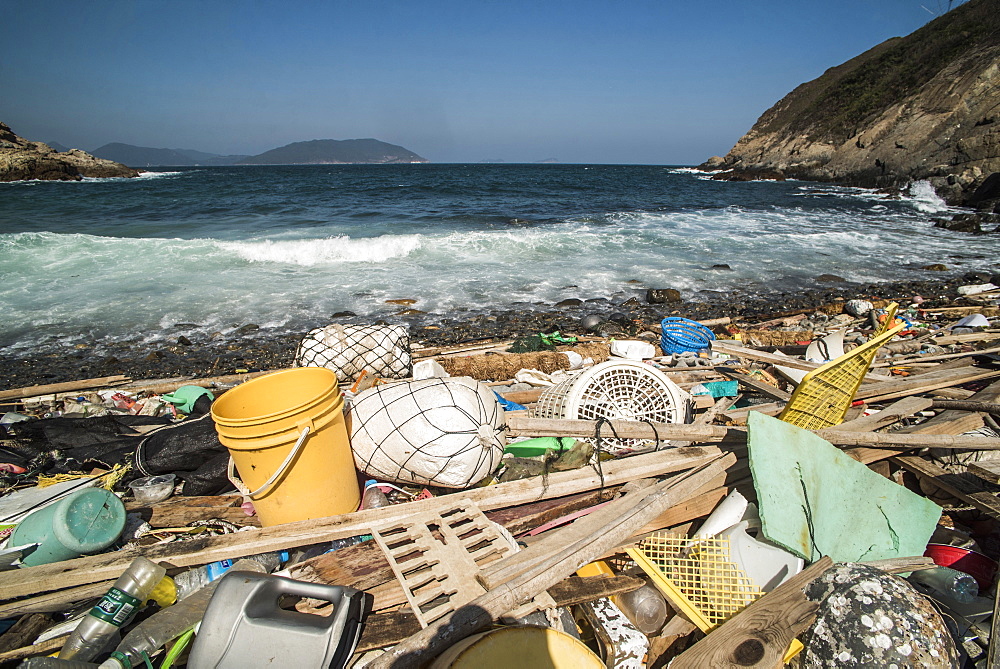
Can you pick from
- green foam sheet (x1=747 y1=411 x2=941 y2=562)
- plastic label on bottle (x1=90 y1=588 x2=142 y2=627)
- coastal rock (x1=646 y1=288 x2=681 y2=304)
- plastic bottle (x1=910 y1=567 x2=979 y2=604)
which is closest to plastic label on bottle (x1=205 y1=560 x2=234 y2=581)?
plastic label on bottle (x1=90 y1=588 x2=142 y2=627)

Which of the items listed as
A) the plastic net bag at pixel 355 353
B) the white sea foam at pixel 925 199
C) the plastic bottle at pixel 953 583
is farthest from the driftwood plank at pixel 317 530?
the white sea foam at pixel 925 199

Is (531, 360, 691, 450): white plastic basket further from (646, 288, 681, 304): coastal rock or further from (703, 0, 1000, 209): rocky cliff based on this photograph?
(703, 0, 1000, 209): rocky cliff

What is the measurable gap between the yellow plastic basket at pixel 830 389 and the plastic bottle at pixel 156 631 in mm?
3404

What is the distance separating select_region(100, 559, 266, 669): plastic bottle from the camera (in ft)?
6.14

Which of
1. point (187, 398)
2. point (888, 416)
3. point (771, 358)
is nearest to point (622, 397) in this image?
point (888, 416)

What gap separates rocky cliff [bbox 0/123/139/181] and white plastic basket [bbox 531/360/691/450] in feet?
199

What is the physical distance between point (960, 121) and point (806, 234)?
21804 millimetres

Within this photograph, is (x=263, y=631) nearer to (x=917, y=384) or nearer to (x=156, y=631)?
(x=156, y=631)

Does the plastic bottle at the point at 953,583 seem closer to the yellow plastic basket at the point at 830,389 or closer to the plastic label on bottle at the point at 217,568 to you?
the yellow plastic basket at the point at 830,389

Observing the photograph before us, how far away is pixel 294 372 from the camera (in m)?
2.83

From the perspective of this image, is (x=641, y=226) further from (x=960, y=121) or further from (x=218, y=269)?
(x=960, y=121)

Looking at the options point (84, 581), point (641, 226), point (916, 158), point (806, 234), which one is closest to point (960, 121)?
point (916, 158)

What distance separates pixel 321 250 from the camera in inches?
549

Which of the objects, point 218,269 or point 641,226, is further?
point 641,226
